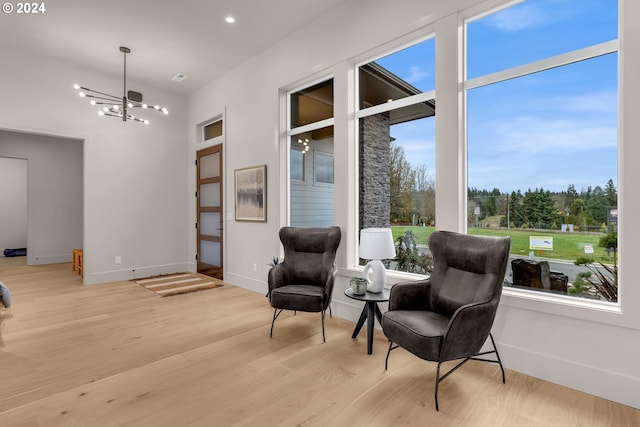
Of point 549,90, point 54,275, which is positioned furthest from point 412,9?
point 54,275

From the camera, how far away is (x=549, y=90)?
8.10 ft

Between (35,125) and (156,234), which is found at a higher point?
(35,125)

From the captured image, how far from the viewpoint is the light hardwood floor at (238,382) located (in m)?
1.89

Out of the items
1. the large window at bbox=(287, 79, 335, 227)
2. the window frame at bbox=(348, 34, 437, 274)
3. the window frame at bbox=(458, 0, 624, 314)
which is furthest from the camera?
the large window at bbox=(287, 79, 335, 227)

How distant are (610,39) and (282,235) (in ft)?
10.4

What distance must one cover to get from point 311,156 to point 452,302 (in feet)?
8.38

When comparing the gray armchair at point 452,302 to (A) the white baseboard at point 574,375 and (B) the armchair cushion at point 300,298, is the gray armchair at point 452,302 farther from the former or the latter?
(B) the armchair cushion at point 300,298

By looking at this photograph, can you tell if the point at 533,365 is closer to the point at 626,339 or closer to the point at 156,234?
the point at 626,339

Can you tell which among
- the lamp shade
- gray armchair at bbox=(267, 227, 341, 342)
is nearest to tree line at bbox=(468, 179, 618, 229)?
the lamp shade

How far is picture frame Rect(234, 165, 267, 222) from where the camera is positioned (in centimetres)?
463

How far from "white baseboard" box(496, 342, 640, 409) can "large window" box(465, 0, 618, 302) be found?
48cm

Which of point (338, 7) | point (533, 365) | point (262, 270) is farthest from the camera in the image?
point (262, 270)

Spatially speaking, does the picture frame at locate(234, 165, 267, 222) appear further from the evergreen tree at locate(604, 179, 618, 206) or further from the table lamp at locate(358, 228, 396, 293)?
the evergreen tree at locate(604, 179, 618, 206)

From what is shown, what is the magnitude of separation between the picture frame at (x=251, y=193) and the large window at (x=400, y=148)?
1558 mm
